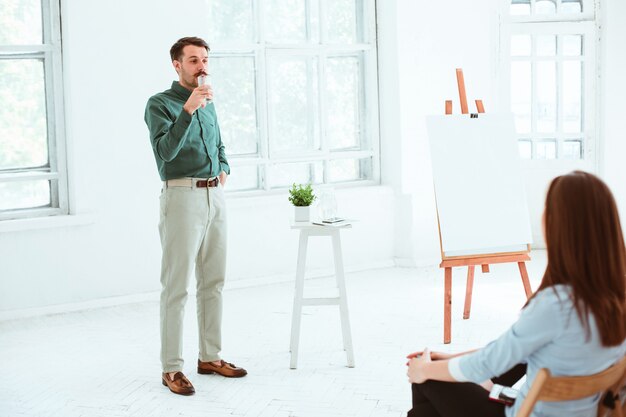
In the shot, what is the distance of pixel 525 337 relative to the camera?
91.5 inches

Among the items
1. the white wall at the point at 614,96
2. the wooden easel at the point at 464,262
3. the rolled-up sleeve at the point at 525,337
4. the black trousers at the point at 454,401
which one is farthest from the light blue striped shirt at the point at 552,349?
the white wall at the point at 614,96

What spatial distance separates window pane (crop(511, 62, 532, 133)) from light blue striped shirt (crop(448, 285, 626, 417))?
6162mm

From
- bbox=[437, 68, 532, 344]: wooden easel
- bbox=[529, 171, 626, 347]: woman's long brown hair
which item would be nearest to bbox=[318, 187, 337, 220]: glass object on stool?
bbox=[437, 68, 532, 344]: wooden easel

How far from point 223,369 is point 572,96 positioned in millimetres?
5174

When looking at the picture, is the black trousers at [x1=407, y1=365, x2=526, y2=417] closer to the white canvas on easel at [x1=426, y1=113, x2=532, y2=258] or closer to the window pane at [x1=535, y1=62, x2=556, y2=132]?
the white canvas on easel at [x1=426, y1=113, x2=532, y2=258]

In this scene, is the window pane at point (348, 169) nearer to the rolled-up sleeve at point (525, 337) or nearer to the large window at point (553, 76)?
the large window at point (553, 76)

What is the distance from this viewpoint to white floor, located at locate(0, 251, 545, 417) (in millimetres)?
4195

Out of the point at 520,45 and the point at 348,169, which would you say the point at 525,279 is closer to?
the point at 348,169

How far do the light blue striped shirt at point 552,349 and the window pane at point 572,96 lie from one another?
20.7 feet

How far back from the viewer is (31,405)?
13.9ft

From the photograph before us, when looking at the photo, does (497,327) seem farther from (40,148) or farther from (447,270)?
(40,148)

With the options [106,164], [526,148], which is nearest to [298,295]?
[106,164]

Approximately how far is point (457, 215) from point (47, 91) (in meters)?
3.14

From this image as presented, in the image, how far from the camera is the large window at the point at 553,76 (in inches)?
321
